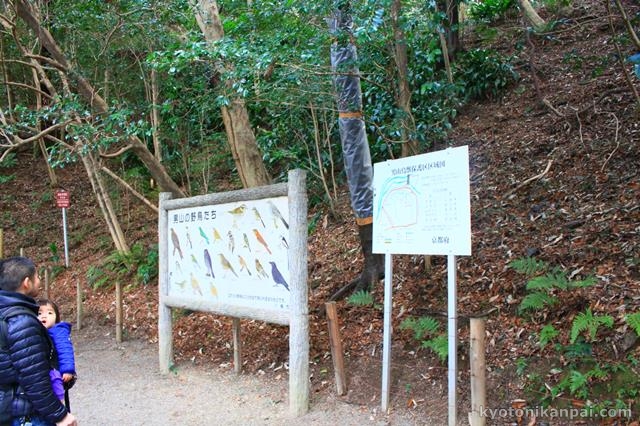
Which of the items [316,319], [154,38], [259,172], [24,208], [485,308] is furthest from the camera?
[24,208]

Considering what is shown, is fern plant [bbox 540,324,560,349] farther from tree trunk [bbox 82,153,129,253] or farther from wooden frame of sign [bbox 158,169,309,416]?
tree trunk [bbox 82,153,129,253]

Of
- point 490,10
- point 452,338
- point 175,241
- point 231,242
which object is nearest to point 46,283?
point 175,241

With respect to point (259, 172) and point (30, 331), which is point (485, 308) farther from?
point (30, 331)

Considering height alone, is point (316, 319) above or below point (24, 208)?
below

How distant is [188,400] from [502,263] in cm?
380

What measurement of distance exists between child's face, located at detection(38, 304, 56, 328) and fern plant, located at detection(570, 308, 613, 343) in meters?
3.90

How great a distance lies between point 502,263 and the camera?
19.9 ft

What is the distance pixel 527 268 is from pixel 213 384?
372 centimetres

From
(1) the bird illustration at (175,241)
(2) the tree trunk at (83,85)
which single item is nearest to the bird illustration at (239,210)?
(1) the bird illustration at (175,241)

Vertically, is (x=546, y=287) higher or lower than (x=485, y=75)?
lower

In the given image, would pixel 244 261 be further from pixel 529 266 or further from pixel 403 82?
pixel 529 266

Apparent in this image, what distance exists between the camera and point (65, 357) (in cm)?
340

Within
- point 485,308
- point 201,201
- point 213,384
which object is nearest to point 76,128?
point 201,201
